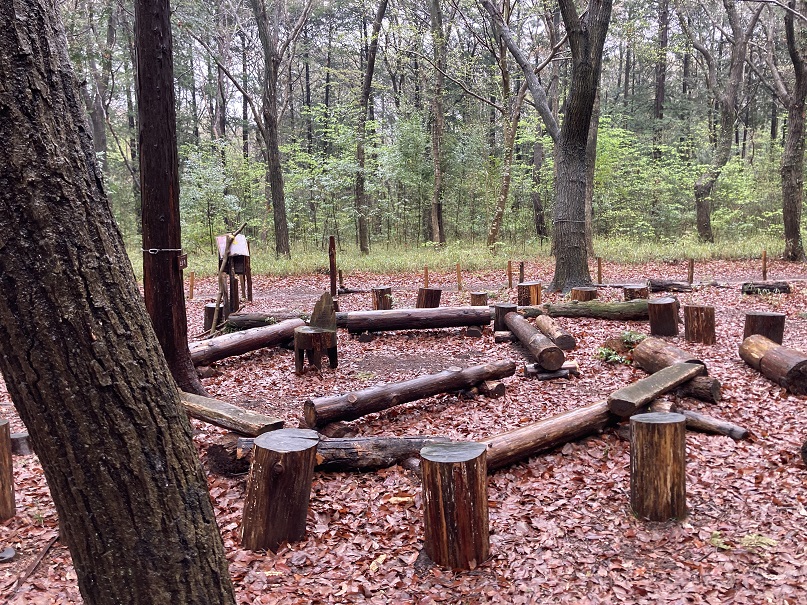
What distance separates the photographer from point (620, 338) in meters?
7.69

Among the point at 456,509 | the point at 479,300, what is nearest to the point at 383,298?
the point at 479,300

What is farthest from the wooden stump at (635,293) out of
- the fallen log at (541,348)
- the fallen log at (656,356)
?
the fallen log at (656,356)

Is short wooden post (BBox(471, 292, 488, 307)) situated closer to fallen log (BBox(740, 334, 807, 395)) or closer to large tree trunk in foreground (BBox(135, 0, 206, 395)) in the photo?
fallen log (BBox(740, 334, 807, 395))

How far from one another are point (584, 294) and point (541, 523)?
7148mm

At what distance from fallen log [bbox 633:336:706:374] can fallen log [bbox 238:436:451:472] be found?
3.42 m

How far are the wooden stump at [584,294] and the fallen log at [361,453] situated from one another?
6.65 meters

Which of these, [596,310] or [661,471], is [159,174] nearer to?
[661,471]

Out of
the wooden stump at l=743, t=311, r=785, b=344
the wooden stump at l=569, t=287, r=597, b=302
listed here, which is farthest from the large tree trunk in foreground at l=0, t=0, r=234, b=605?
the wooden stump at l=569, t=287, r=597, b=302

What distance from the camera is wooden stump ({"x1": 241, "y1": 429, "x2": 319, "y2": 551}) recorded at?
3816mm

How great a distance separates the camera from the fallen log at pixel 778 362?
5.94 metres

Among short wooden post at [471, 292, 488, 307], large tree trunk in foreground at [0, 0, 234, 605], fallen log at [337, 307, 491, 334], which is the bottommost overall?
fallen log at [337, 307, 491, 334]

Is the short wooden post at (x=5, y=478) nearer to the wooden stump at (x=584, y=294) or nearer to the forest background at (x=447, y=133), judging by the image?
the wooden stump at (x=584, y=294)

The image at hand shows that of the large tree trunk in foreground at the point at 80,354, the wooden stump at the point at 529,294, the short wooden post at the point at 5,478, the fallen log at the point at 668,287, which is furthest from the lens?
the fallen log at the point at 668,287

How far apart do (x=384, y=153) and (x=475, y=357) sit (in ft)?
53.9
